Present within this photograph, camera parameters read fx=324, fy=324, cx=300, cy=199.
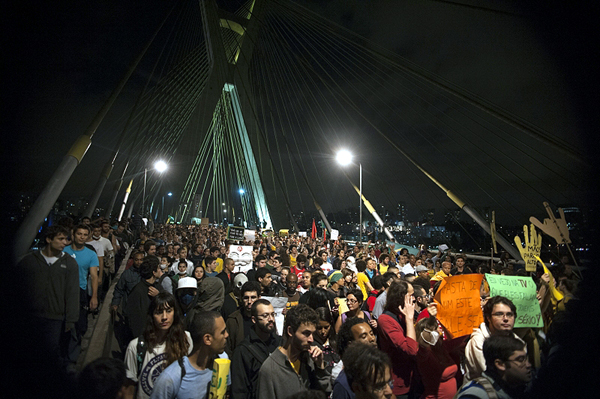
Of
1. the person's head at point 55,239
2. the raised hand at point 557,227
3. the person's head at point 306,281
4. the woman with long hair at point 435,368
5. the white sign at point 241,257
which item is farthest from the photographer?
the white sign at point 241,257

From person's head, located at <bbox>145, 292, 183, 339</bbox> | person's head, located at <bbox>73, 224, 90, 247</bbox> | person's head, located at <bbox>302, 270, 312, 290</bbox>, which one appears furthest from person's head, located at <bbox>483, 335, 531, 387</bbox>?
person's head, located at <bbox>73, 224, 90, 247</bbox>

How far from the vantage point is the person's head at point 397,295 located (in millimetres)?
3082

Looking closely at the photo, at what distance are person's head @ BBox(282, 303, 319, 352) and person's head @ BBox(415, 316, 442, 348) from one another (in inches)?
39.8

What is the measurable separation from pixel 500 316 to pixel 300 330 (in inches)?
74.8

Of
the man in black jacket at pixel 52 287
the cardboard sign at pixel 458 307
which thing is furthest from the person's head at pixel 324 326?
the man in black jacket at pixel 52 287

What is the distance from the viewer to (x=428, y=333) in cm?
279

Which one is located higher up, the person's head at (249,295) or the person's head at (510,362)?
the person's head at (249,295)

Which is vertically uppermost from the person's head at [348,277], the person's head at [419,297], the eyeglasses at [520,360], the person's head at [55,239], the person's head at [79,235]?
the person's head at [79,235]

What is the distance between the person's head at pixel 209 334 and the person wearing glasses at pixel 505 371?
5.61 ft

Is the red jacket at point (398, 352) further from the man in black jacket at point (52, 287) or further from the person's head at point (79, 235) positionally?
the person's head at point (79, 235)

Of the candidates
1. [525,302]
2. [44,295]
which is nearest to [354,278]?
[525,302]

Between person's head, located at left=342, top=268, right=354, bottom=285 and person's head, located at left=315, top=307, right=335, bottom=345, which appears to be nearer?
person's head, located at left=315, top=307, right=335, bottom=345

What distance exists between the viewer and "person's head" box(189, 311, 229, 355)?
247 centimetres

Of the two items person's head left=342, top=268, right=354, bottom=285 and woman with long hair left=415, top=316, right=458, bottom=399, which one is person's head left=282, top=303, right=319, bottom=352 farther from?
person's head left=342, top=268, right=354, bottom=285
